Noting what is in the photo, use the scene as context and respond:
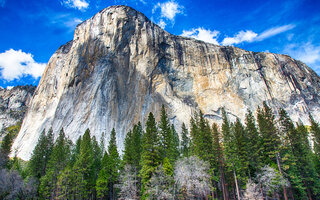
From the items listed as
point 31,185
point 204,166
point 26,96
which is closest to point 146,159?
point 204,166

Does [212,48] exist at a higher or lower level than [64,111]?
higher

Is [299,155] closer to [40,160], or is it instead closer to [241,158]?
[241,158]

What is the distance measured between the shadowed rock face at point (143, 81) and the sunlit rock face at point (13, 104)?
38.1 meters

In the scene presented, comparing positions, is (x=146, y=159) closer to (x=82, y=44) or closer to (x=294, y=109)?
(x=82, y=44)

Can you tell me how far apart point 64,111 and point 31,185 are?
47.2 m

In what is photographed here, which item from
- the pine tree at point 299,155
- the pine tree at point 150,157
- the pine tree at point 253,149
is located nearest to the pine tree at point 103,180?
the pine tree at point 150,157

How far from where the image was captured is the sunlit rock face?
409 ft

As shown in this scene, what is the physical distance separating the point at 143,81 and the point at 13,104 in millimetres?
Answer: 105147

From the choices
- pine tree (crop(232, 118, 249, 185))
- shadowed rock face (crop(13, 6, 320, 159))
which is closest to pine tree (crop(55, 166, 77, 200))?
pine tree (crop(232, 118, 249, 185))

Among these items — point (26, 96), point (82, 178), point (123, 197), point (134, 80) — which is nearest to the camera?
point (123, 197)

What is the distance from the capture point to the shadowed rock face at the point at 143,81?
259 ft

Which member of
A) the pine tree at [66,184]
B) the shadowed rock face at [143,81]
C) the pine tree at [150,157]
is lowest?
the pine tree at [66,184]

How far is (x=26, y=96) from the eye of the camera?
148 metres

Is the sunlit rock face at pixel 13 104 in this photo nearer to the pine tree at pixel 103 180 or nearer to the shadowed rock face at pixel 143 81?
the shadowed rock face at pixel 143 81
